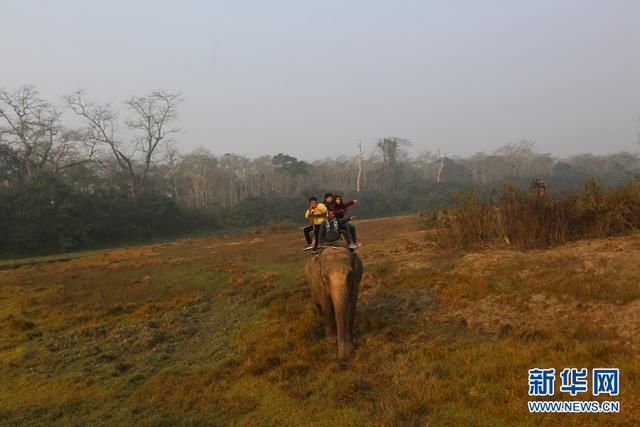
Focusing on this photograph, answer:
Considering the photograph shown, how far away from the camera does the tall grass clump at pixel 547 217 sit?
11609 millimetres

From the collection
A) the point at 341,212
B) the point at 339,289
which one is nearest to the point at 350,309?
the point at 339,289

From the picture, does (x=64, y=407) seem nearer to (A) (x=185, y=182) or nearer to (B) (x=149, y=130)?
(B) (x=149, y=130)

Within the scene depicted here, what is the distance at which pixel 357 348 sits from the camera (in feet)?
22.4

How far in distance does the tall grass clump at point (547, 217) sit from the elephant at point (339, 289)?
6953 millimetres

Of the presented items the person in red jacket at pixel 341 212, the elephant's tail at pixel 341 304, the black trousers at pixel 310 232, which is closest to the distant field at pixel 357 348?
the elephant's tail at pixel 341 304

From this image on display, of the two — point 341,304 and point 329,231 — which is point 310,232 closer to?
point 329,231

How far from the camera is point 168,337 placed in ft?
28.0

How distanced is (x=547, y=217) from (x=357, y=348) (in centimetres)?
789

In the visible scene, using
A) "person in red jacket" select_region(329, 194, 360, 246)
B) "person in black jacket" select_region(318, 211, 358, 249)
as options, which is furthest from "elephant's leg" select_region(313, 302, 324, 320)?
"person in red jacket" select_region(329, 194, 360, 246)

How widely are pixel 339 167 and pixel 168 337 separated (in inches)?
2769

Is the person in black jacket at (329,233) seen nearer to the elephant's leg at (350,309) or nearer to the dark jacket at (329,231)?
the dark jacket at (329,231)

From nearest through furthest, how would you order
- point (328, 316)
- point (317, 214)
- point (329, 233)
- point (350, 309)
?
point (350, 309), point (328, 316), point (329, 233), point (317, 214)

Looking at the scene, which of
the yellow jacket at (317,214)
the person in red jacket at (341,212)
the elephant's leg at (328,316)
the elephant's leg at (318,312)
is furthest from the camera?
the yellow jacket at (317,214)

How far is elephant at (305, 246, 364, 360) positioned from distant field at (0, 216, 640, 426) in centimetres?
32
